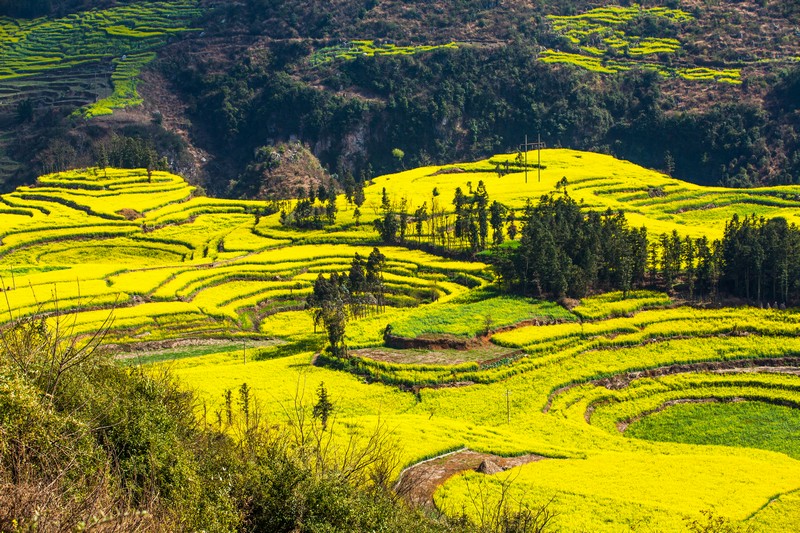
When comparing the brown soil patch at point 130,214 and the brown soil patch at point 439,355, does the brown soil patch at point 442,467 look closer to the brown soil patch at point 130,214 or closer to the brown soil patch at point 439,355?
the brown soil patch at point 439,355

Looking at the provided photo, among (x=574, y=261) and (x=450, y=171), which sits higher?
(x=450, y=171)

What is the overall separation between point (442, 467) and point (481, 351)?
2048 cm

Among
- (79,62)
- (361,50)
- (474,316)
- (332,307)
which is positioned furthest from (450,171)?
(79,62)

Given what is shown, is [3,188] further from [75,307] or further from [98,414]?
[98,414]

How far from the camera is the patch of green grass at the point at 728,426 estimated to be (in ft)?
170

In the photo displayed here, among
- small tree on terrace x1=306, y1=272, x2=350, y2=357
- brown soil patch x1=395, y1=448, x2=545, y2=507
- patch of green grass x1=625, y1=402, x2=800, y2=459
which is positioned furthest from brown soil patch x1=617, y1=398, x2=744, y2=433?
small tree on terrace x1=306, y1=272, x2=350, y2=357

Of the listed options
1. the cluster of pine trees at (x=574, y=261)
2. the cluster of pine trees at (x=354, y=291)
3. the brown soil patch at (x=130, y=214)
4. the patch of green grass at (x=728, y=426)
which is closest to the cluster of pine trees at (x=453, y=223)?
the cluster of pine trees at (x=574, y=261)

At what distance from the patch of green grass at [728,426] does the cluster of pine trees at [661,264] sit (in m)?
17.6

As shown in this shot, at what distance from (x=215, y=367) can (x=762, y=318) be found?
41009 mm

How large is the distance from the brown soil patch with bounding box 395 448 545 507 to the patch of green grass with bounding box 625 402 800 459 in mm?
11901

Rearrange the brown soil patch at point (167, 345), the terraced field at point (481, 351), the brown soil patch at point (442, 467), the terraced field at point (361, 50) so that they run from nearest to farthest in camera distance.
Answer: the brown soil patch at point (442, 467) → the terraced field at point (481, 351) → the brown soil patch at point (167, 345) → the terraced field at point (361, 50)

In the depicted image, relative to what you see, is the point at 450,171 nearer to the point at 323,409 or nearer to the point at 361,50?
the point at 361,50

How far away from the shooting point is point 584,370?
6078 cm

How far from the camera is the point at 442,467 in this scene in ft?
144
